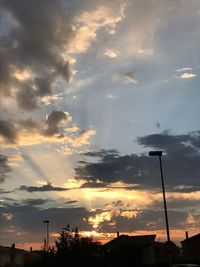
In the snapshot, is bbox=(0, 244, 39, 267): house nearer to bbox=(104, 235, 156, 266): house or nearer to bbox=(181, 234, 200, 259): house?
bbox=(104, 235, 156, 266): house

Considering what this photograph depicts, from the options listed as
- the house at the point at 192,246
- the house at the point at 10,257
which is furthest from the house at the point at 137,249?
the house at the point at 192,246

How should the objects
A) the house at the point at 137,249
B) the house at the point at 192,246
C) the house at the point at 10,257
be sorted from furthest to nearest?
the house at the point at 192,246
the house at the point at 10,257
the house at the point at 137,249

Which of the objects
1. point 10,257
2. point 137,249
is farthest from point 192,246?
point 10,257

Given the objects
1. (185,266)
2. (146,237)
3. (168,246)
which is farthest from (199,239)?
(168,246)

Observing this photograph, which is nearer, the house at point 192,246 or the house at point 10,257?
the house at point 10,257

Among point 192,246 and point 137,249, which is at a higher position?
point 192,246

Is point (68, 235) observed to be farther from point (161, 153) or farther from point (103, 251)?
point (161, 153)

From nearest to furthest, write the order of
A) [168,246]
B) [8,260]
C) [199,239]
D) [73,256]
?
1. [168,246]
2. [73,256]
3. [8,260]
4. [199,239]

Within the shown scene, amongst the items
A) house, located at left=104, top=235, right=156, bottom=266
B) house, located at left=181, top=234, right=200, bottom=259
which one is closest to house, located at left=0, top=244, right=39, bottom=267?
house, located at left=104, top=235, right=156, bottom=266

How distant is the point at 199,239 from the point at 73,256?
50.3 m

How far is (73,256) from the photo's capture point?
1106 inches

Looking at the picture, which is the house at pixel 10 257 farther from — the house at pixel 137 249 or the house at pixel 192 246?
the house at pixel 192 246

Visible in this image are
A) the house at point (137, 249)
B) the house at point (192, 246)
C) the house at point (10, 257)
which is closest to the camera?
the house at point (137, 249)

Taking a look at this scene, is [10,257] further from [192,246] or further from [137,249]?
[192,246]
